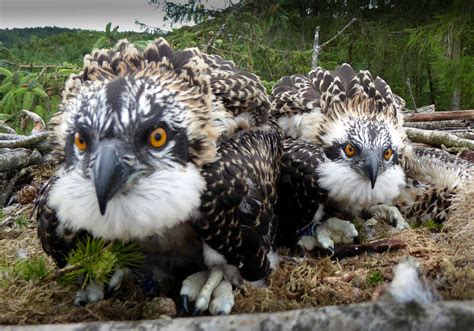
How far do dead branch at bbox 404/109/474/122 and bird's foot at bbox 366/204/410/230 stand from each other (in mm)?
2449

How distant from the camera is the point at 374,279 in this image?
8.31 ft

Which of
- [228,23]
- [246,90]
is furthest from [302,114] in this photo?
[228,23]

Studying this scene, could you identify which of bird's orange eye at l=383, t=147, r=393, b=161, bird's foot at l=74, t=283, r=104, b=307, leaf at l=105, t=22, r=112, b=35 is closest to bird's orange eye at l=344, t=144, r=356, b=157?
bird's orange eye at l=383, t=147, r=393, b=161

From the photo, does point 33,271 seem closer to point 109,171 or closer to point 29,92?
point 109,171

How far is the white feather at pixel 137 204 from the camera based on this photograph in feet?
6.74

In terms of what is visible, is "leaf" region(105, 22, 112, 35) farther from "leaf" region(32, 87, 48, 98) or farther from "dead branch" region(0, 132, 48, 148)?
"dead branch" region(0, 132, 48, 148)

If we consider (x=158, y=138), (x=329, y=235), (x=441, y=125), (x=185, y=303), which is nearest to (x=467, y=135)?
(x=441, y=125)

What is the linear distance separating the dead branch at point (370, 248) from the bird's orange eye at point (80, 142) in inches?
66.6

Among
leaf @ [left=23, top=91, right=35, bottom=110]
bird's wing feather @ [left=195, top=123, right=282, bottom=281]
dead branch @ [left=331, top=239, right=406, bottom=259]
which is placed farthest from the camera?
leaf @ [left=23, top=91, right=35, bottom=110]

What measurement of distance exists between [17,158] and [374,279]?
312 centimetres

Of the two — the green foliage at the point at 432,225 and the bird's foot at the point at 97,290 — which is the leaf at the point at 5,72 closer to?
the bird's foot at the point at 97,290

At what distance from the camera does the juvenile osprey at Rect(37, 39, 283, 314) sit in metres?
2.05

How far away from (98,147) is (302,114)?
233 cm

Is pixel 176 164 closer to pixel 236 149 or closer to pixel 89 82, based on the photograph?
pixel 236 149
